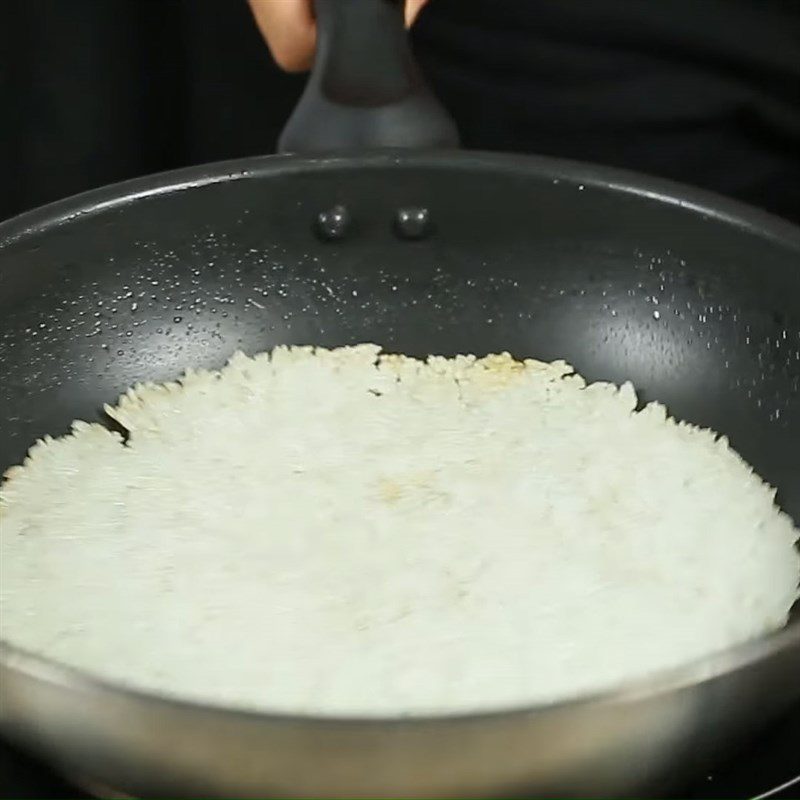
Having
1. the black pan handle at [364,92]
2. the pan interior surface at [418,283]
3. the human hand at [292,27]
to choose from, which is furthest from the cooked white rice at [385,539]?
the human hand at [292,27]

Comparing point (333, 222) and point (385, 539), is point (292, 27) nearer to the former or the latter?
point (333, 222)

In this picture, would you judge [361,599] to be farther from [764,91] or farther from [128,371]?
[764,91]

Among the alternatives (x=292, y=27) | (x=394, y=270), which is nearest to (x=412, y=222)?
(x=394, y=270)

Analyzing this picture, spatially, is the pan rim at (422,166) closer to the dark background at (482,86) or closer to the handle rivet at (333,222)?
the handle rivet at (333,222)

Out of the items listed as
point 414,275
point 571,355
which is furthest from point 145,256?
point 571,355

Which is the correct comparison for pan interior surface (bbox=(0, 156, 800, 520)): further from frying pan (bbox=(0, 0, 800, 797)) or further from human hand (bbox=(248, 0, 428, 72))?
human hand (bbox=(248, 0, 428, 72))

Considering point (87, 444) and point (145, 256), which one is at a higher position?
point (145, 256)

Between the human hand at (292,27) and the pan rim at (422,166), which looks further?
the human hand at (292,27)
